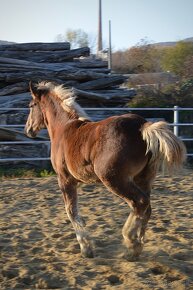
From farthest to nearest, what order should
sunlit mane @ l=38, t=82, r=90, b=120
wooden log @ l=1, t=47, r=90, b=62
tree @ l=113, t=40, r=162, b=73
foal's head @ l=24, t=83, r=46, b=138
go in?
tree @ l=113, t=40, r=162, b=73, wooden log @ l=1, t=47, r=90, b=62, foal's head @ l=24, t=83, r=46, b=138, sunlit mane @ l=38, t=82, r=90, b=120

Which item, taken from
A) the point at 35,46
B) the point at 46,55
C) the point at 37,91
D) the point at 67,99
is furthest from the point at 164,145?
the point at 35,46

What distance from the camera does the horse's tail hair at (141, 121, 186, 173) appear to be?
3.90 meters

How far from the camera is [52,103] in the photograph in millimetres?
5352

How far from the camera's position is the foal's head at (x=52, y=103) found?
16.8 ft

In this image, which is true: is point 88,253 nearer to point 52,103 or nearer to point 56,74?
point 52,103

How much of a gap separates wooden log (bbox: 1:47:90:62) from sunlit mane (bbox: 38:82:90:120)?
7828 millimetres

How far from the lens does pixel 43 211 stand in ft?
20.7

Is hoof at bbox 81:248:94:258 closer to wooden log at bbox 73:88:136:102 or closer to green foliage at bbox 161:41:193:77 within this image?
wooden log at bbox 73:88:136:102

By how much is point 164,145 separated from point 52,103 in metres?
1.85

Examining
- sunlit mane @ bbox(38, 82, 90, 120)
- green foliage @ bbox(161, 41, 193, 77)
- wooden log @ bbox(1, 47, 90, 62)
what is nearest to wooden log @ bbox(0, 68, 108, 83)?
wooden log @ bbox(1, 47, 90, 62)

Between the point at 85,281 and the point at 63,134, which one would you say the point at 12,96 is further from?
the point at 85,281

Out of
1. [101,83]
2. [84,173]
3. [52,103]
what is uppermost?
[101,83]

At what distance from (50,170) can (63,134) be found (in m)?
5.55

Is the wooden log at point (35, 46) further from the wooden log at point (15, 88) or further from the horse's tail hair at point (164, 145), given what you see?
the horse's tail hair at point (164, 145)
